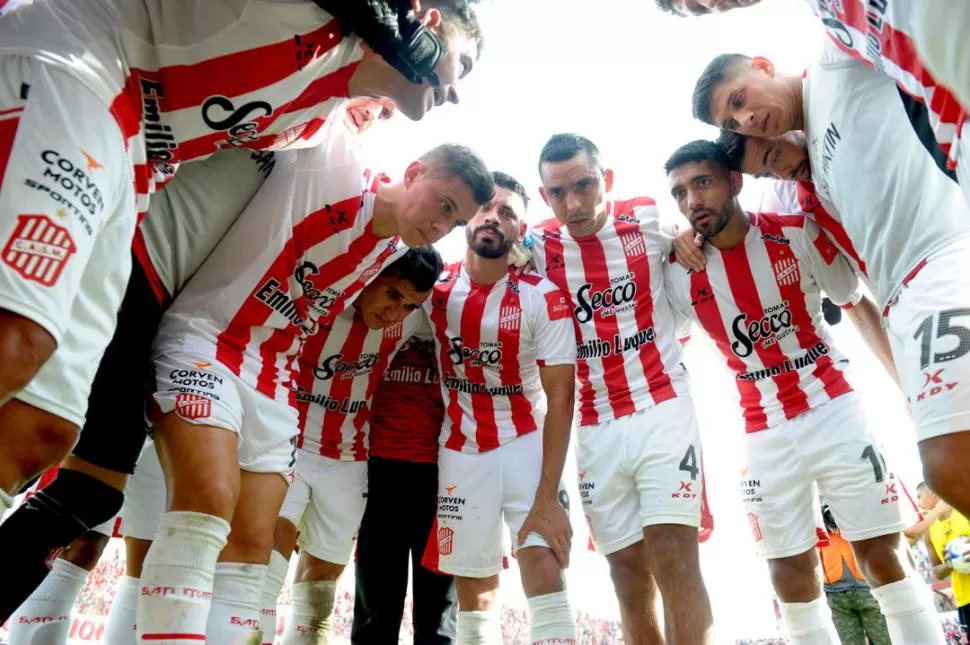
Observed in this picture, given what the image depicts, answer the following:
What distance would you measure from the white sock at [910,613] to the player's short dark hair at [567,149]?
7.20 ft

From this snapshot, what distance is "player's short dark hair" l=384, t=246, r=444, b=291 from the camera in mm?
2949

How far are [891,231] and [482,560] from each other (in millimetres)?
2062

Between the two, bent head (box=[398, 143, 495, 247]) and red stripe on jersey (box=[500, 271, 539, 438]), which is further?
red stripe on jersey (box=[500, 271, 539, 438])

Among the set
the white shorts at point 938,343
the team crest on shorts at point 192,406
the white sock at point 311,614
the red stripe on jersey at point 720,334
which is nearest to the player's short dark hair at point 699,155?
the red stripe on jersey at point 720,334

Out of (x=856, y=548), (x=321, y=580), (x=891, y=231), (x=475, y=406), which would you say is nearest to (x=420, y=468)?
(x=475, y=406)

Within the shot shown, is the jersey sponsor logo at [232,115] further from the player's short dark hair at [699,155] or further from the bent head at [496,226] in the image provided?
the player's short dark hair at [699,155]

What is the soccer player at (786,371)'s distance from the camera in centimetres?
291

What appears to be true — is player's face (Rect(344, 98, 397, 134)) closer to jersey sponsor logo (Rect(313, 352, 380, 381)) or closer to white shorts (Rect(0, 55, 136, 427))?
jersey sponsor logo (Rect(313, 352, 380, 381))

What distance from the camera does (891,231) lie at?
6.32ft

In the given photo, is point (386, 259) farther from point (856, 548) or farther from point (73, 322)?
point (856, 548)

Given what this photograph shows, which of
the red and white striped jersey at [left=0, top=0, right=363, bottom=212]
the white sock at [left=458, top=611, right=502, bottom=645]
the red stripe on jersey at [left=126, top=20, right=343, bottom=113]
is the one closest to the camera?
the red and white striped jersey at [left=0, top=0, right=363, bottom=212]

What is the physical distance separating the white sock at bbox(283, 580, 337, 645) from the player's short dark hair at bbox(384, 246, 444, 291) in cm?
155

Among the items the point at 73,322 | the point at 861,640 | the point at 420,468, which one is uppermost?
the point at 420,468

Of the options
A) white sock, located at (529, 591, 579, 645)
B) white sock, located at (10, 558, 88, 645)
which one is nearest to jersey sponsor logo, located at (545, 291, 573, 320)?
white sock, located at (529, 591, 579, 645)
